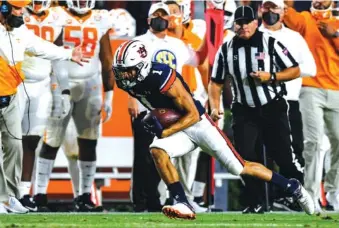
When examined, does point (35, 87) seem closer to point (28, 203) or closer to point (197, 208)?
point (28, 203)

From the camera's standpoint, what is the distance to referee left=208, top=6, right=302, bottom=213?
11781 millimetres

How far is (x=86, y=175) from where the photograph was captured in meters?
13.2

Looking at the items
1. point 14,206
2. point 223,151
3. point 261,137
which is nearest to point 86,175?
point 14,206

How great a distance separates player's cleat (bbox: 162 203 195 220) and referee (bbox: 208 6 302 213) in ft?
7.10

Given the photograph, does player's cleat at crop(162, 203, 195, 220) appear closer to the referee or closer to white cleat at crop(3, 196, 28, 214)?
the referee

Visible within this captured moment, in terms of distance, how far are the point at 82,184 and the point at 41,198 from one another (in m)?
0.45

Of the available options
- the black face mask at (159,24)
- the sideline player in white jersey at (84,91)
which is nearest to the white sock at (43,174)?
the sideline player in white jersey at (84,91)

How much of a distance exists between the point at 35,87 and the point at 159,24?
4.14ft

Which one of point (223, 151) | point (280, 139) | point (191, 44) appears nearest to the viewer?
point (223, 151)

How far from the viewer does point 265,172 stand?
34.1ft

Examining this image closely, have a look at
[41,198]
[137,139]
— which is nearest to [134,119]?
[137,139]

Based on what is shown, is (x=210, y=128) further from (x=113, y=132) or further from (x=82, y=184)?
(x=113, y=132)

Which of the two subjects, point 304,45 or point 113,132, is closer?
point 304,45

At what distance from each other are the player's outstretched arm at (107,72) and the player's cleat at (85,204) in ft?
2.59
